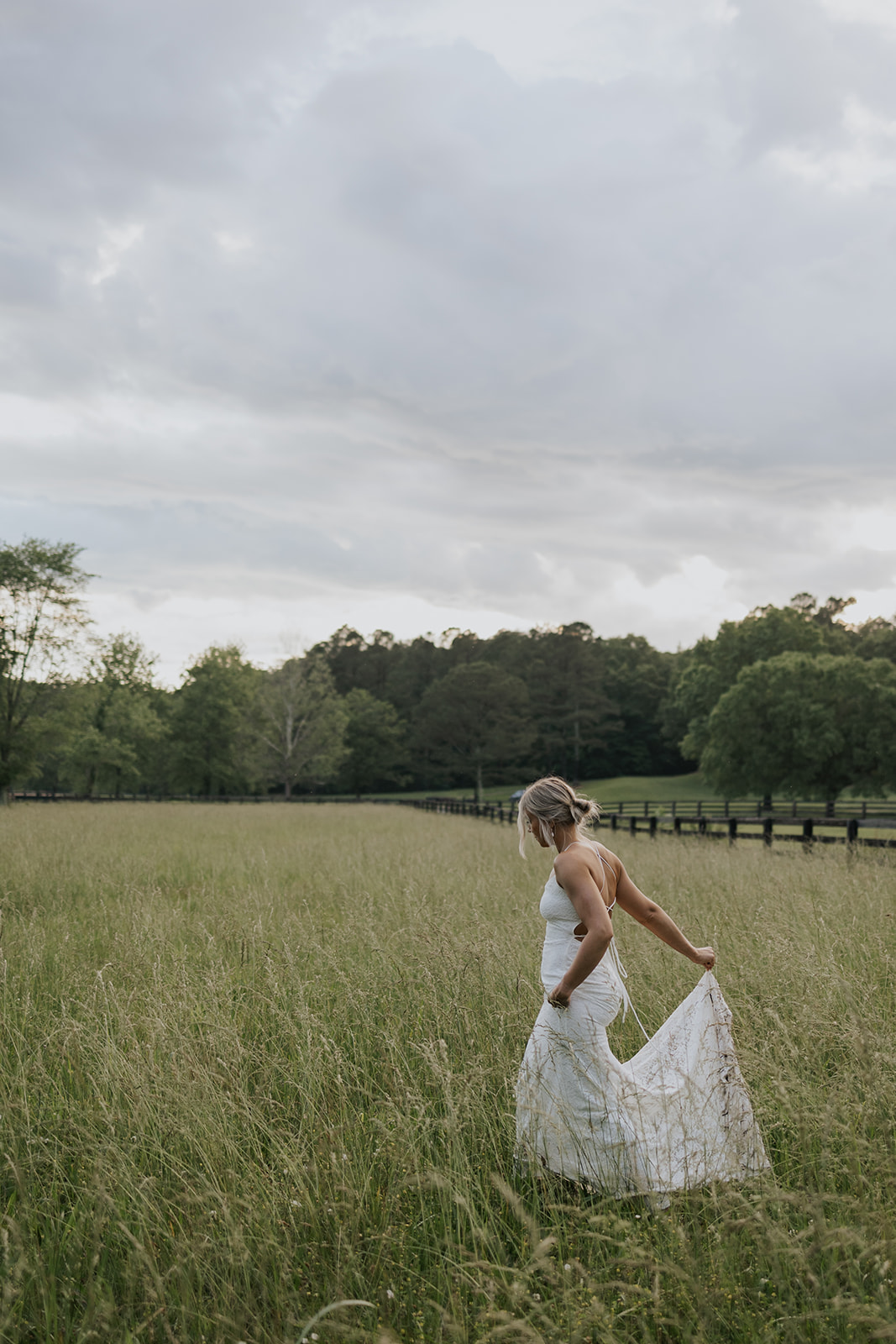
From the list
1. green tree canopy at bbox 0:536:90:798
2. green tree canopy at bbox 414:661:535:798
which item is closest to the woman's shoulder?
green tree canopy at bbox 0:536:90:798

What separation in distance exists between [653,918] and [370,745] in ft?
270

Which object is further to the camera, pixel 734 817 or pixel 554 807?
pixel 734 817

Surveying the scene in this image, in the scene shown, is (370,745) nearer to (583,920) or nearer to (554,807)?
(554,807)

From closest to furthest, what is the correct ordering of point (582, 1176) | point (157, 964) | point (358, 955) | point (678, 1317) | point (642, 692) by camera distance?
point (678, 1317) < point (582, 1176) < point (157, 964) < point (358, 955) < point (642, 692)

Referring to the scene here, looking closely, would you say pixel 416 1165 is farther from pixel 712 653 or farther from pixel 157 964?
pixel 712 653

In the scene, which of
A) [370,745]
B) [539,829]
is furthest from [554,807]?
[370,745]

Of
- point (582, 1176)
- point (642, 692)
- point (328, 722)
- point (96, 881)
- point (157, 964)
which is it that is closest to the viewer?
point (582, 1176)

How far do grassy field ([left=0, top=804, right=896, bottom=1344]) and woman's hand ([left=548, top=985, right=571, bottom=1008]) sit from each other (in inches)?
18.9

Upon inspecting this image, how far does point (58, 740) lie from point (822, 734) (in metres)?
39.3

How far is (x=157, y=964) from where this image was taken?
5363 millimetres

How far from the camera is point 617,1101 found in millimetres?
3332

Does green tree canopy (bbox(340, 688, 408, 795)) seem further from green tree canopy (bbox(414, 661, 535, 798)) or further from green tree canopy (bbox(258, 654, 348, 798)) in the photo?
green tree canopy (bbox(258, 654, 348, 798))

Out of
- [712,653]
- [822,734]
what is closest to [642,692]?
[712,653]

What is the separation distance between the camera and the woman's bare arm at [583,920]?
3.33 meters
